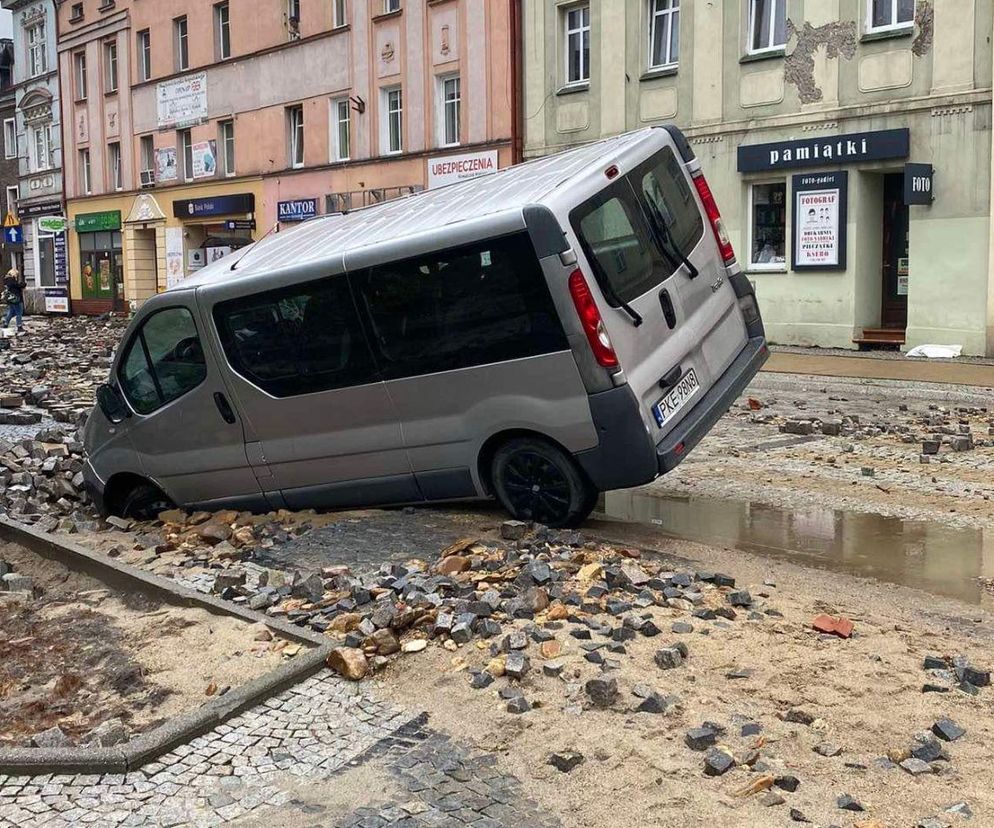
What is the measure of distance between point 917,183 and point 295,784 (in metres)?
17.8

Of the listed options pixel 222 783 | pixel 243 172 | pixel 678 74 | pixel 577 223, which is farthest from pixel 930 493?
pixel 243 172

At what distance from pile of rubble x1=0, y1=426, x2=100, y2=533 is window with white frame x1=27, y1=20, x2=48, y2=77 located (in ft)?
135

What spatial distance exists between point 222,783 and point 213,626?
6.00ft

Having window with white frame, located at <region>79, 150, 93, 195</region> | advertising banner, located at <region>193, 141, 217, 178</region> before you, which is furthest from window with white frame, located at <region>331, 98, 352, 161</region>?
window with white frame, located at <region>79, 150, 93, 195</region>

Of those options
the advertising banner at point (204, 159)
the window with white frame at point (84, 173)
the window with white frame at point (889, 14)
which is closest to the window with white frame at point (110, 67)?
the window with white frame at point (84, 173)

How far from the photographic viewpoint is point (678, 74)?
23.6 metres

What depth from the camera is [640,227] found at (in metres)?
7.47

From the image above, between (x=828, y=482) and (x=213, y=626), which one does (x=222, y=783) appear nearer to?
(x=213, y=626)

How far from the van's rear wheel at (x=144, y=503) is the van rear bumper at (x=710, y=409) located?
413 cm

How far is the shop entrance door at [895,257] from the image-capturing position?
21.1 meters

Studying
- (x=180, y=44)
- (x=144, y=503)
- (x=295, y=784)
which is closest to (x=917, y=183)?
(x=144, y=503)

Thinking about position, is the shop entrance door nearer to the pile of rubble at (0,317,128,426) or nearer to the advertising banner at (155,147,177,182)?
the pile of rubble at (0,317,128,426)

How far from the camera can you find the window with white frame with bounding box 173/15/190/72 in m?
39.0

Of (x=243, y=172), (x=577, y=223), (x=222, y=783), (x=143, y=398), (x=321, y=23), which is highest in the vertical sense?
(x=321, y=23)
